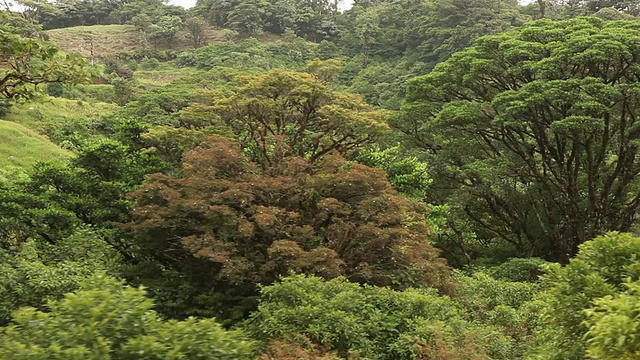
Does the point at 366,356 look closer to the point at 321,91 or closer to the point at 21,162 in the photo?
the point at 321,91

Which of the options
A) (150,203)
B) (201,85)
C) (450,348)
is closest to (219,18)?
(201,85)

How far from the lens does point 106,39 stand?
179ft

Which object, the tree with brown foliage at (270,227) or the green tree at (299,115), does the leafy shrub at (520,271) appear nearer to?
the tree with brown foliage at (270,227)

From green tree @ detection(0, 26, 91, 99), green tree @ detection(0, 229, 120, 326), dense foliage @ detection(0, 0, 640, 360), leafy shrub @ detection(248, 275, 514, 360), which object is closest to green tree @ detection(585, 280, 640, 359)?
dense foliage @ detection(0, 0, 640, 360)

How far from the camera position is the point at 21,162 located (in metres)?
18.9

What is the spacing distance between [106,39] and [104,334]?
58715mm

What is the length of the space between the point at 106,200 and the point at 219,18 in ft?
173

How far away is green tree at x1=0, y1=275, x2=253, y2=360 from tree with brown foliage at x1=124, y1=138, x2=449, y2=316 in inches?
133

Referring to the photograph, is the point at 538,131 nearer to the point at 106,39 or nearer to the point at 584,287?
the point at 584,287

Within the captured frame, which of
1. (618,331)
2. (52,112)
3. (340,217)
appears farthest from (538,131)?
(52,112)

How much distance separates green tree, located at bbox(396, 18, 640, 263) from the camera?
11.6 metres

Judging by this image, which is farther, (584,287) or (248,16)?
(248,16)

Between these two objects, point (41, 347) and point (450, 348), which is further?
point (450, 348)

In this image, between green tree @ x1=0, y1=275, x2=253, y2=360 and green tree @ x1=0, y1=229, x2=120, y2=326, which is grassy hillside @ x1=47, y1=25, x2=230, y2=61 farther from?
green tree @ x1=0, y1=275, x2=253, y2=360
